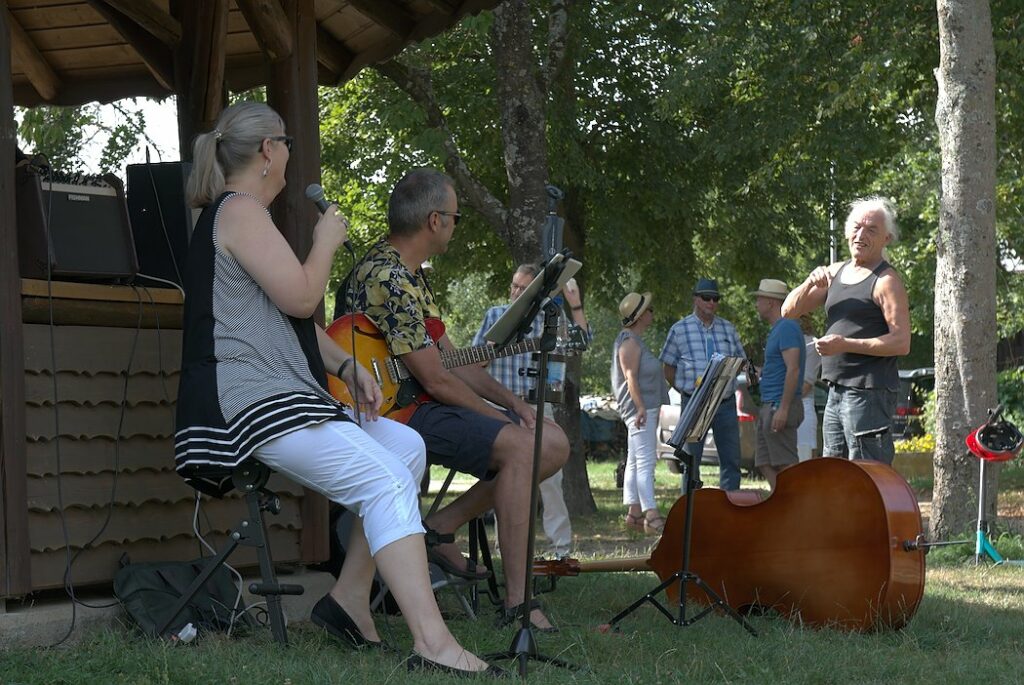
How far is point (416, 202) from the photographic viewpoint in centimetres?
527

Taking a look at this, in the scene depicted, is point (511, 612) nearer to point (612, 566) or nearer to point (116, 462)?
point (612, 566)

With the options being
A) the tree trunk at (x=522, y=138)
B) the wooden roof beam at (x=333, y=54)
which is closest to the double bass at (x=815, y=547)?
the wooden roof beam at (x=333, y=54)

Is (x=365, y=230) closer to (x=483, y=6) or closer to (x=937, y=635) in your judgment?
(x=483, y=6)

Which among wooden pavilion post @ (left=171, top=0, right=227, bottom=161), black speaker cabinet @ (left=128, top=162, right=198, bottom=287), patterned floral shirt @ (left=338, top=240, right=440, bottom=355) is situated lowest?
patterned floral shirt @ (left=338, top=240, right=440, bottom=355)

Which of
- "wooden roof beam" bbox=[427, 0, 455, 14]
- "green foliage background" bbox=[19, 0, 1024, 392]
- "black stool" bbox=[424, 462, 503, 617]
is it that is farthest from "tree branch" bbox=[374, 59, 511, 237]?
"black stool" bbox=[424, 462, 503, 617]

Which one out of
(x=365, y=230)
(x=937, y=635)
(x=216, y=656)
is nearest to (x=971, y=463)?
(x=937, y=635)

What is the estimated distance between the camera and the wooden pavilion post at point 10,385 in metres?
4.44

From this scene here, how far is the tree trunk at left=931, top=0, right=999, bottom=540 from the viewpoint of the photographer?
27.8 feet

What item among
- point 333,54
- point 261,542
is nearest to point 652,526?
point 333,54

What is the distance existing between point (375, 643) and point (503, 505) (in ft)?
2.77

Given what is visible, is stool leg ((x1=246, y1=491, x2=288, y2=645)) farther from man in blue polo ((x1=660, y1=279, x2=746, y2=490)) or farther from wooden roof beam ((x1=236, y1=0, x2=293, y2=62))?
man in blue polo ((x1=660, y1=279, x2=746, y2=490))

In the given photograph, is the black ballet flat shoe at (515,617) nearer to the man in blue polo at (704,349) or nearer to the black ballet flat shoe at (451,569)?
the black ballet flat shoe at (451,569)

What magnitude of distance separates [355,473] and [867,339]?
3450 mm

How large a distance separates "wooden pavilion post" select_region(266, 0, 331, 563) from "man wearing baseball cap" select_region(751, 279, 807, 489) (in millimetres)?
4681
